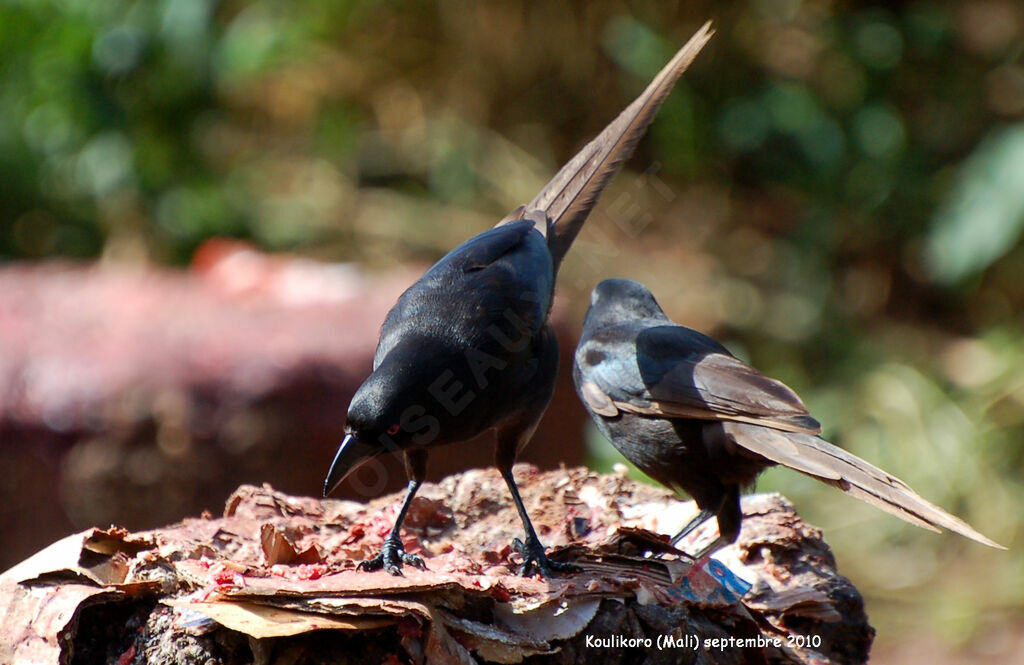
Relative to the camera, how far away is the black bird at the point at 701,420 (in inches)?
139

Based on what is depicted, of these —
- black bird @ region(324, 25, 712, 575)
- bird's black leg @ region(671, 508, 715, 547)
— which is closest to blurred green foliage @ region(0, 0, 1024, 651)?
black bird @ region(324, 25, 712, 575)

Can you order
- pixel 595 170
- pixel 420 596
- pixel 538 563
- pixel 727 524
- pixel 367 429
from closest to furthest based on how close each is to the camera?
pixel 420 596, pixel 367 429, pixel 538 563, pixel 727 524, pixel 595 170

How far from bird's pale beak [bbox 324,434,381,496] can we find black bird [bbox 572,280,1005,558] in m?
1.03

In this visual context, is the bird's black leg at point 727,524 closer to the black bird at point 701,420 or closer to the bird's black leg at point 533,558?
the black bird at point 701,420

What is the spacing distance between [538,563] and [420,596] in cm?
57

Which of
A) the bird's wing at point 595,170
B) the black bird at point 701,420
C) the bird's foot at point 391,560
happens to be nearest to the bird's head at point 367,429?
the bird's foot at point 391,560

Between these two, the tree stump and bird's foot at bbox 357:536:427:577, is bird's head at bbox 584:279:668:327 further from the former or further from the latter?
bird's foot at bbox 357:536:427:577

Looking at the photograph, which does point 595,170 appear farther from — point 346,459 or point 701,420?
point 346,459

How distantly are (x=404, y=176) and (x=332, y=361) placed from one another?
17.3 feet

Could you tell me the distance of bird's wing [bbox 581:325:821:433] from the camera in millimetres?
3678

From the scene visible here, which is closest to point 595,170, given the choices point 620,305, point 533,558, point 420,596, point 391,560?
point 620,305

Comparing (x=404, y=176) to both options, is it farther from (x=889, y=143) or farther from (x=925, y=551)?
(x=925, y=551)

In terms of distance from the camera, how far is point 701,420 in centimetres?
383

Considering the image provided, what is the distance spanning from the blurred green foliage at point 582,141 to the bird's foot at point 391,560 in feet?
17.4
